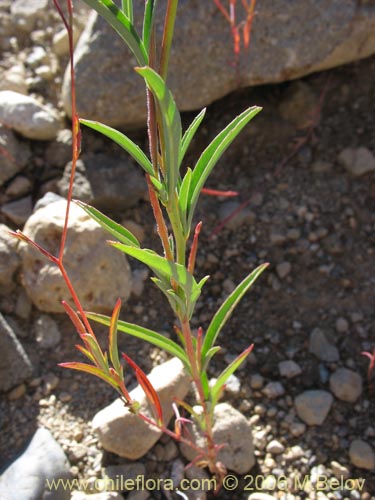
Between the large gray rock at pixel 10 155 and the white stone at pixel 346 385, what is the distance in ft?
4.38

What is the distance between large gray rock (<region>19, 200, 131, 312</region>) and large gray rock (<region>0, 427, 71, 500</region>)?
44 cm

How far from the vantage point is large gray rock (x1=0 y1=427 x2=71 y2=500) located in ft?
5.02

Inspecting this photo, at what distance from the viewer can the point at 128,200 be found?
2.17 meters

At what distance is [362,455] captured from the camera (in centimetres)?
169

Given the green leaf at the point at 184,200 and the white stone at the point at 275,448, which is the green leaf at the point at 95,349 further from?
the white stone at the point at 275,448

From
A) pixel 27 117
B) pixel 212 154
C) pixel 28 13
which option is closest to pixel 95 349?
pixel 212 154

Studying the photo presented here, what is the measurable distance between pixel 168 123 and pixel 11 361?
113cm

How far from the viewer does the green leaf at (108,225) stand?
1098 millimetres

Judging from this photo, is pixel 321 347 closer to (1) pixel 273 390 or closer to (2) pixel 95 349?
(1) pixel 273 390

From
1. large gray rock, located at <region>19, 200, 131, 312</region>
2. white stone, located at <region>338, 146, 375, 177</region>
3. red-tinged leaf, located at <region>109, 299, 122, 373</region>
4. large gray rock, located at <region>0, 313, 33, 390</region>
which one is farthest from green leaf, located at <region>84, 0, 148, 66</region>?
white stone, located at <region>338, 146, 375, 177</region>

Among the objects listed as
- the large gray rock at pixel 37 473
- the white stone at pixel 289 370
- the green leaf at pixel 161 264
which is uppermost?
the green leaf at pixel 161 264

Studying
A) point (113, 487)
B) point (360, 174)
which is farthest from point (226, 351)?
point (360, 174)

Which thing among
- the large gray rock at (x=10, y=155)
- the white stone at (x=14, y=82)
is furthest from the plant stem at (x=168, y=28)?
the white stone at (x=14, y=82)

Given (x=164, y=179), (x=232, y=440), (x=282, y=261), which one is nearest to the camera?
(x=164, y=179)
